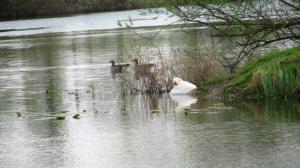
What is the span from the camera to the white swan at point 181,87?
19359mm

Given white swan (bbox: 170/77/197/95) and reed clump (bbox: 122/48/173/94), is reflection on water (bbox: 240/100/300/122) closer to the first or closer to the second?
white swan (bbox: 170/77/197/95)

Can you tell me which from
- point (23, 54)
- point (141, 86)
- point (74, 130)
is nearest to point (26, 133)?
point (74, 130)

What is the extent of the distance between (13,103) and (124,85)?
3.72 m

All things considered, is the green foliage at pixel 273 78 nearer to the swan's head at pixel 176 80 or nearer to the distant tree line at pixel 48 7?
the swan's head at pixel 176 80

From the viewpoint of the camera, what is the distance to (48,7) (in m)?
93.6

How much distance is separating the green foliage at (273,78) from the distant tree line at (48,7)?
69.2 m

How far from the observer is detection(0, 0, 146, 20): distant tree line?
89.2 metres

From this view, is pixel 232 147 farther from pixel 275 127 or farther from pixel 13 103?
pixel 13 103

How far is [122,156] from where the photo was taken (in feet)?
40.1

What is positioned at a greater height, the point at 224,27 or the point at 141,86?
the point at 224,27

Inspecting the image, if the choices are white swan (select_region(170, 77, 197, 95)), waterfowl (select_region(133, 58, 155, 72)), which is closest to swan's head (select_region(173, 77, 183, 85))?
white swan (select_region(170, 77, 197, 95))

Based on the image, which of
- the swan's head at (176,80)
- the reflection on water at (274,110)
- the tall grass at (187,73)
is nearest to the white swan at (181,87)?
the swan's head at (176,80)

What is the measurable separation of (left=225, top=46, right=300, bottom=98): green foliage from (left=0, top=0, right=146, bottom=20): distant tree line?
69.2 m

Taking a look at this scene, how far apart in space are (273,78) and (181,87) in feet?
9.39
